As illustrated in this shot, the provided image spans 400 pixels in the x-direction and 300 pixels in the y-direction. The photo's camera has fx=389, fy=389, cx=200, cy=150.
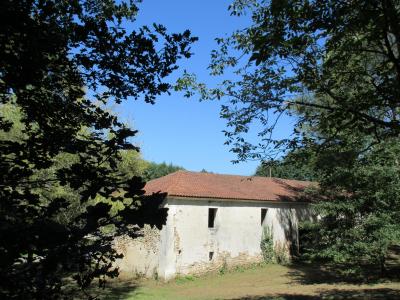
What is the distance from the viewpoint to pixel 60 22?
9.06 feet

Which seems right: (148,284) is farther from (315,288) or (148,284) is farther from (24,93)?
(24,93)

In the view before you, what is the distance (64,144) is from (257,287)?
17.5 m

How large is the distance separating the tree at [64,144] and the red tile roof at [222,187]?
61.1 feet

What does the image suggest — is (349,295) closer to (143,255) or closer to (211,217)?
(211,217)

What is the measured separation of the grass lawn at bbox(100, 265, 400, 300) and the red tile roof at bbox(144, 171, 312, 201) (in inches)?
181

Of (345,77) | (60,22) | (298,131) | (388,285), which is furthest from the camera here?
(388,285)

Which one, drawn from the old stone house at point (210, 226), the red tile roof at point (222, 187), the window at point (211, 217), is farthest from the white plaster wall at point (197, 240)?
the window at point (211, 217)

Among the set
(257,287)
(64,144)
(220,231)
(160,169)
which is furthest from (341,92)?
(160,169)

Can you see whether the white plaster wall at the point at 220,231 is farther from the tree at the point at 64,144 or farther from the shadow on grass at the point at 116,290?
the tree at the point at 64,144

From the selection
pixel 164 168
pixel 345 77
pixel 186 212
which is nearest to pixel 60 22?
pixel 345 77

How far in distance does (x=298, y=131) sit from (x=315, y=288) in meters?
10.8

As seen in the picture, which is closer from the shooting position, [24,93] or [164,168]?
[24,93]

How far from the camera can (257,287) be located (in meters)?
18.2

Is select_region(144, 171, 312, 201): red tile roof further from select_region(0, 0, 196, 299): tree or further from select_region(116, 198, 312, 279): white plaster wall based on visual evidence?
select_region(0, 0, 196, 299): tree
